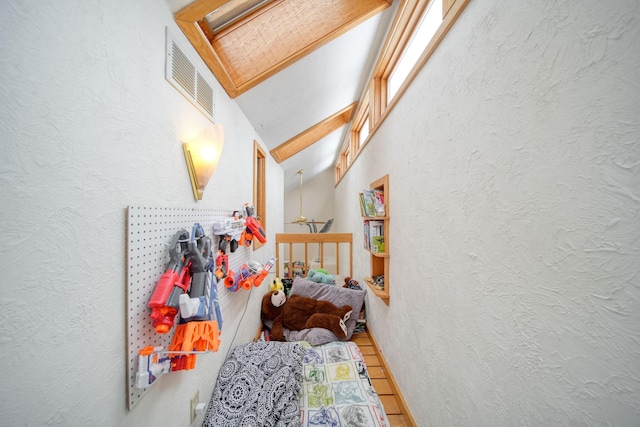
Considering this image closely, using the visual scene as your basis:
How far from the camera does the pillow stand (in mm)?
1782

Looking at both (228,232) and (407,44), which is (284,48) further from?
(228,232)

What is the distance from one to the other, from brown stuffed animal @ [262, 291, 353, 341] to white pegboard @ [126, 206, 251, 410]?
4.55 feet

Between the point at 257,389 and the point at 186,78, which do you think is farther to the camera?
the point at 257,389

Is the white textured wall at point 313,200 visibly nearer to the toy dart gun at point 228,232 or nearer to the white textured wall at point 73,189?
the toy dart gun at point 228,232

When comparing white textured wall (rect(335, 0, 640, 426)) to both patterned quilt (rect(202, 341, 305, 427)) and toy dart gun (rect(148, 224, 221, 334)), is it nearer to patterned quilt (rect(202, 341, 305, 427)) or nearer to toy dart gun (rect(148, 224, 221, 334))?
patterned quilt (rect(202, 341, 305, 427))

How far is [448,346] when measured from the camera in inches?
30.0

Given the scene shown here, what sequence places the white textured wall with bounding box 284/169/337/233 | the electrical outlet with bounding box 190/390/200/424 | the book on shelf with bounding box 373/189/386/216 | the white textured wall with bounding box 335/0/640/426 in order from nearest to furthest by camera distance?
the white textured wall with bounding box 335/0/640/426 → the electrical outlet with bounding box 190/390/200/424 → the book on shelf with bounding box 373/189/386/216 → the white textured wall with bounding box 284/169/337/233

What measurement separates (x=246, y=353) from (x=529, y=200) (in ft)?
4.91

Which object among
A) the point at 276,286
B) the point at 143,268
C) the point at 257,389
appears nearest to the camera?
the point at 143,268

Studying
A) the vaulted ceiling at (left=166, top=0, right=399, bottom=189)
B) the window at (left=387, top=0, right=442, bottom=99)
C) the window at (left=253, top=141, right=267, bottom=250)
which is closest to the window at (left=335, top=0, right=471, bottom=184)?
the window at (left=387, top=0, right=442, bottom=99)

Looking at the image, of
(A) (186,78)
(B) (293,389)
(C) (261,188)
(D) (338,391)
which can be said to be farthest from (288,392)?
(C) (261,188)

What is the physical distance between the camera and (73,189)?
0.41m

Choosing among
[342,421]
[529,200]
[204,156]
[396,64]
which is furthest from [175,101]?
[342,421]

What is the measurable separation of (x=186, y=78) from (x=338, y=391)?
73.0 inches
